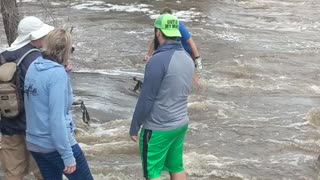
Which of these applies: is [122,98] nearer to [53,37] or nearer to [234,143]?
[234,143]

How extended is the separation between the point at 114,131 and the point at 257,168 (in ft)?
8.08

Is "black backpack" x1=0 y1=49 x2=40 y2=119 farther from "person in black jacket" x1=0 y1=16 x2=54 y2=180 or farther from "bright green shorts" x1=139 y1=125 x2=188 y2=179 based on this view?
"bright green shorts" x1=139 y1=125 x2=188 y2=179

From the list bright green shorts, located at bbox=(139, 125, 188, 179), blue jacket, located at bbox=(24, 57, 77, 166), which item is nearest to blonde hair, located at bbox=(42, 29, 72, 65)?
blue jacket, located at bbox=(24, 57, 77, 166)

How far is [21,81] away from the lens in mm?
4535

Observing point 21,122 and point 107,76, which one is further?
point 107,76

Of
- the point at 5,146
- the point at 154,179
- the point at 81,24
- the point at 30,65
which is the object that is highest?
the point at 30,65

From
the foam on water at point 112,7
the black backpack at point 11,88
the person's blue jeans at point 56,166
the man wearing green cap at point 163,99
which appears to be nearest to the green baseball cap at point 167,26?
the man wearing green cap at point 163,99

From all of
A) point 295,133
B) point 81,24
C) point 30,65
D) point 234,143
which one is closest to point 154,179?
point 30,65

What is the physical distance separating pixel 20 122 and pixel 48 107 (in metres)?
0.65

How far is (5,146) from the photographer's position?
4906mm

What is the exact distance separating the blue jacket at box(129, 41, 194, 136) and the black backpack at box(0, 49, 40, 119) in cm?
96

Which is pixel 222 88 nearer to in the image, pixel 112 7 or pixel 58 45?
pixel 58 45

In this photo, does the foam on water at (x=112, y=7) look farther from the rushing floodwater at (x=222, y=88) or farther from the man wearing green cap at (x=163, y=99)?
the man wearing green cap at (x=163, y=99)

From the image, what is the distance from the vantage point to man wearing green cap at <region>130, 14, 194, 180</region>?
15.5ft
